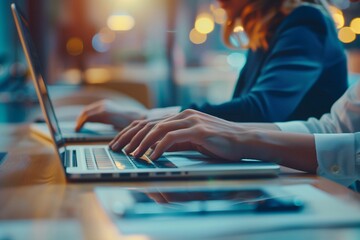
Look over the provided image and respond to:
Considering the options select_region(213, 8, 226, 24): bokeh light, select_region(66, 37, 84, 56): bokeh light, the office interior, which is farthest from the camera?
select_region(66, 37, 84, 56): bokeh light

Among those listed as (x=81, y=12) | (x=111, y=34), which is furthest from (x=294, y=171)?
(x=111, y=34)

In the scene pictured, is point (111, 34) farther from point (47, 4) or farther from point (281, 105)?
point (281, 105)

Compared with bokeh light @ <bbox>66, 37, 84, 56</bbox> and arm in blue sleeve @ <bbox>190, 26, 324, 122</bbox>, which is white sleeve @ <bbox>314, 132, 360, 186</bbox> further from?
bokeh light @ <bbox>66, 37, 84, 56</bbox>

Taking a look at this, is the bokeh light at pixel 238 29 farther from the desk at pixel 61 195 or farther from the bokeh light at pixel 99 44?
the bokeh light at pixel 99 44

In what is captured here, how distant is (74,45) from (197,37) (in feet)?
10.9

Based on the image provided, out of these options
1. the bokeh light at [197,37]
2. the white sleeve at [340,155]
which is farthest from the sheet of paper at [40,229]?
the bokeh light at [197,37]

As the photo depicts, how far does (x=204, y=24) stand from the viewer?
33.8 feet

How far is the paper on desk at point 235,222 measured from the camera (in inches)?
25.6

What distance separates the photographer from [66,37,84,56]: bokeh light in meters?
8.31

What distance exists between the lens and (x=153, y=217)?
70 centimetres

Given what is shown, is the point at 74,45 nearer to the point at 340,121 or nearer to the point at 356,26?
the point at 356,26

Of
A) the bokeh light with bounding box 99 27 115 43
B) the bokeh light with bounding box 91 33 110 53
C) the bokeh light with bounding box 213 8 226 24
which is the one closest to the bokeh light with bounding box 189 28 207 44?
the bokeh light with bounding box 99 27 115 43

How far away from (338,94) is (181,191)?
1.11m

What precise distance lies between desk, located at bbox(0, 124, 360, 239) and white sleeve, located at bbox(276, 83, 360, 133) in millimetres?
314
